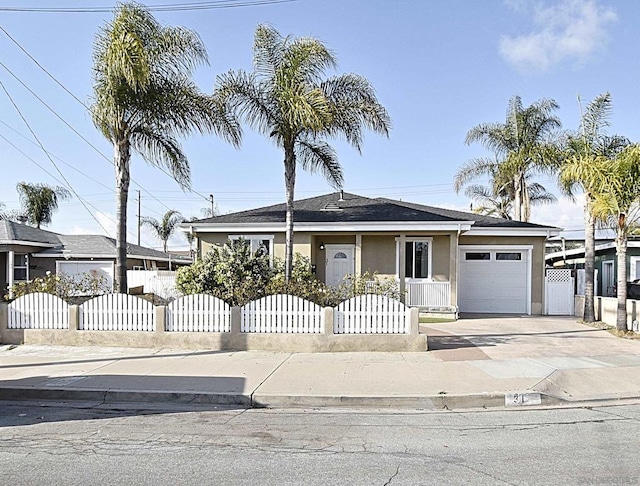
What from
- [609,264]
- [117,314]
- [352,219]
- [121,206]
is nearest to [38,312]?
[117,314]

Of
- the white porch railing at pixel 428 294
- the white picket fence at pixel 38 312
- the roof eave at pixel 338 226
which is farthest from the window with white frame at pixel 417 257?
the white picket fence at pixel 38 312

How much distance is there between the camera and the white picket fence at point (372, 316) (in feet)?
34.3

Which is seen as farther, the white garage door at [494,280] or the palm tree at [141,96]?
the white garage door at [494,280]

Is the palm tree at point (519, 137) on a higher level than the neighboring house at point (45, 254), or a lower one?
higher

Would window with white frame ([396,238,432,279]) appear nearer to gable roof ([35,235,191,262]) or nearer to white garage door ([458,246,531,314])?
white garage door ([458,246,531,314])

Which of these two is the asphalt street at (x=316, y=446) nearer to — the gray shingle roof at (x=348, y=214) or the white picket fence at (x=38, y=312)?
the white picket fence at (x=38, y=312)

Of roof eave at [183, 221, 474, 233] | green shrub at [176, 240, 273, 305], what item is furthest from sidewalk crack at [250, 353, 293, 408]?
roof eave at [183, 221, 474, 233]

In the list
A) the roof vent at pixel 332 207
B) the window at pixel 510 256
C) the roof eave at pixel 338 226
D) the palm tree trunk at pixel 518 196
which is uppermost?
the palm tree trunk at pixel 518 196

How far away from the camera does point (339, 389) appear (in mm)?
7508

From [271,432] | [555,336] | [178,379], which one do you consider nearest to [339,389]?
[271,432]

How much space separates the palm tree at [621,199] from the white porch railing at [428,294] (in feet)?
16.9

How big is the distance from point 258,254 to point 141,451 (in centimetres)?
1050

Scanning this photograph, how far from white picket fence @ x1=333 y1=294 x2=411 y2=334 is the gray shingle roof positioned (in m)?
6.77

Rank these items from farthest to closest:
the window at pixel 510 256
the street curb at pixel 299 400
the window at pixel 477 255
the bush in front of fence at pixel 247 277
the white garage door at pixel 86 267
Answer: the white garage door at pixel 86 267, the window at pixel 477 255, the window at pixel 510 256, the bush in front of fence at pixel 247 277, the street curb at pixel 299 400
